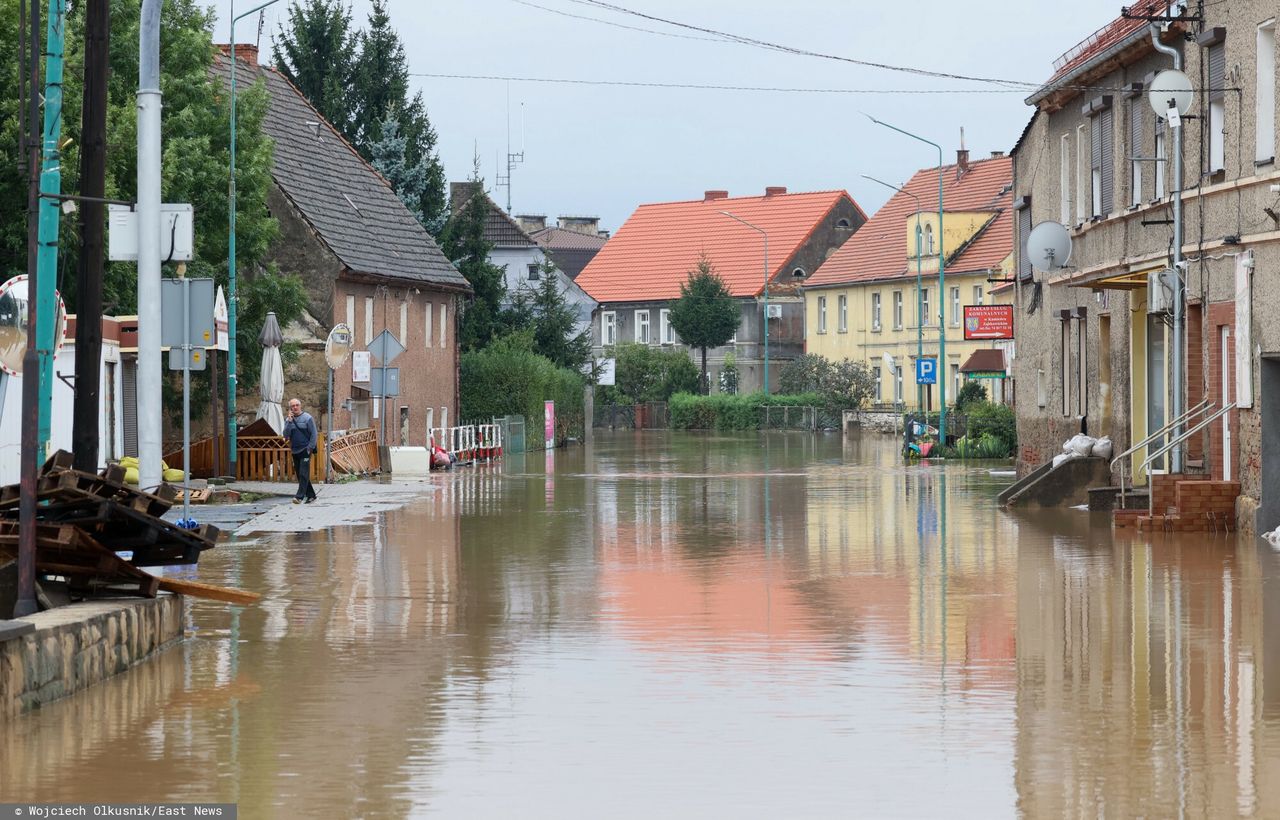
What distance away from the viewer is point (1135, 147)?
3081cm

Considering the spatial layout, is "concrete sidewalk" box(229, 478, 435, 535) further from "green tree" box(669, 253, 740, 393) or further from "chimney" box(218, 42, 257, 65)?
"green tree" box(669, 253, 740, 393)

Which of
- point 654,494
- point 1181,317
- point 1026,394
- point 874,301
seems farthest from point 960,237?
point 1181,317

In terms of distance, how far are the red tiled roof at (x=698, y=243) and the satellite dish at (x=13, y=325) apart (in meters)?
81.3

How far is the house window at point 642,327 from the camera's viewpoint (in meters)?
108

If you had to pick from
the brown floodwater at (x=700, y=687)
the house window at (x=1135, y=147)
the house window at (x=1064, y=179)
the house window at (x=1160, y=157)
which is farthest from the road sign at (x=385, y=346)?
the brown floodwater at (x=700, y=687)

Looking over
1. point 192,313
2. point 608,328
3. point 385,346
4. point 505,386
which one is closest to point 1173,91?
point 192,313

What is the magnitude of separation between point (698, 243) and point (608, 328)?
680cm

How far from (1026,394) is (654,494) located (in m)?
8.94

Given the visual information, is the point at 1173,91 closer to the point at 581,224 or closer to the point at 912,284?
the point at 912,284

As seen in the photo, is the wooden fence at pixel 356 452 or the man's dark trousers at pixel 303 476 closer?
the man's dark trousers at pixel 303 476

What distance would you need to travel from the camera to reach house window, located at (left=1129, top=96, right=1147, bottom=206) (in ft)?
99.9

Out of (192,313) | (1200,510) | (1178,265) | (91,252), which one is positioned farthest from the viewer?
(1178,265)

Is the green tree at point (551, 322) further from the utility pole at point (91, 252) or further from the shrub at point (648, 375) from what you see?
the utility pole at point (91, 252)

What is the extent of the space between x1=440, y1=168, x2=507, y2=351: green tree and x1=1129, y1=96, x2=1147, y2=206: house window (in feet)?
124
